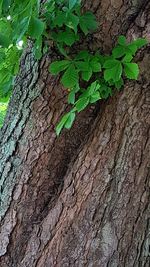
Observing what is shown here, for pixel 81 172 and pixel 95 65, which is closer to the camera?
pixel 95 65

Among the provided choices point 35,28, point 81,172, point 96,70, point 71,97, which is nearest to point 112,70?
point 96,70

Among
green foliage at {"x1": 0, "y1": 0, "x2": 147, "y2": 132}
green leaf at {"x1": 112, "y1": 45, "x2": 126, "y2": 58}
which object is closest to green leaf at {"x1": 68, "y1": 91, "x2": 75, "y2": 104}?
green foliage at {"x1": 0, "y1": 0, "x2": 147, "y2": 132}

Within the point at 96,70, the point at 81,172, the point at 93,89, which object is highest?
the point at 96,70

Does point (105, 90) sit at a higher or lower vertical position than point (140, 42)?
lower

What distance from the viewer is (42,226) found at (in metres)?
1.60

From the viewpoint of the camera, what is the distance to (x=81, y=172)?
5.12ft

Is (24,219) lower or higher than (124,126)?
lower

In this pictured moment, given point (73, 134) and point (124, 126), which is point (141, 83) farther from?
point (73, 134)

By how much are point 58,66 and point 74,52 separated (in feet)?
0.47

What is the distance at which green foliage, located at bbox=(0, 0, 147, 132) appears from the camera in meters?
1.33

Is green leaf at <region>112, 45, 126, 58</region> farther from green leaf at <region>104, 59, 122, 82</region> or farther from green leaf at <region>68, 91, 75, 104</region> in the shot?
green leaf at <region>68, 91, 75, 104</region>

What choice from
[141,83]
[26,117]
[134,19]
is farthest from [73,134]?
[134,19]

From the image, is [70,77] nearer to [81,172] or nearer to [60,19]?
[60,19]

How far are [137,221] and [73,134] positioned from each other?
44 cm
